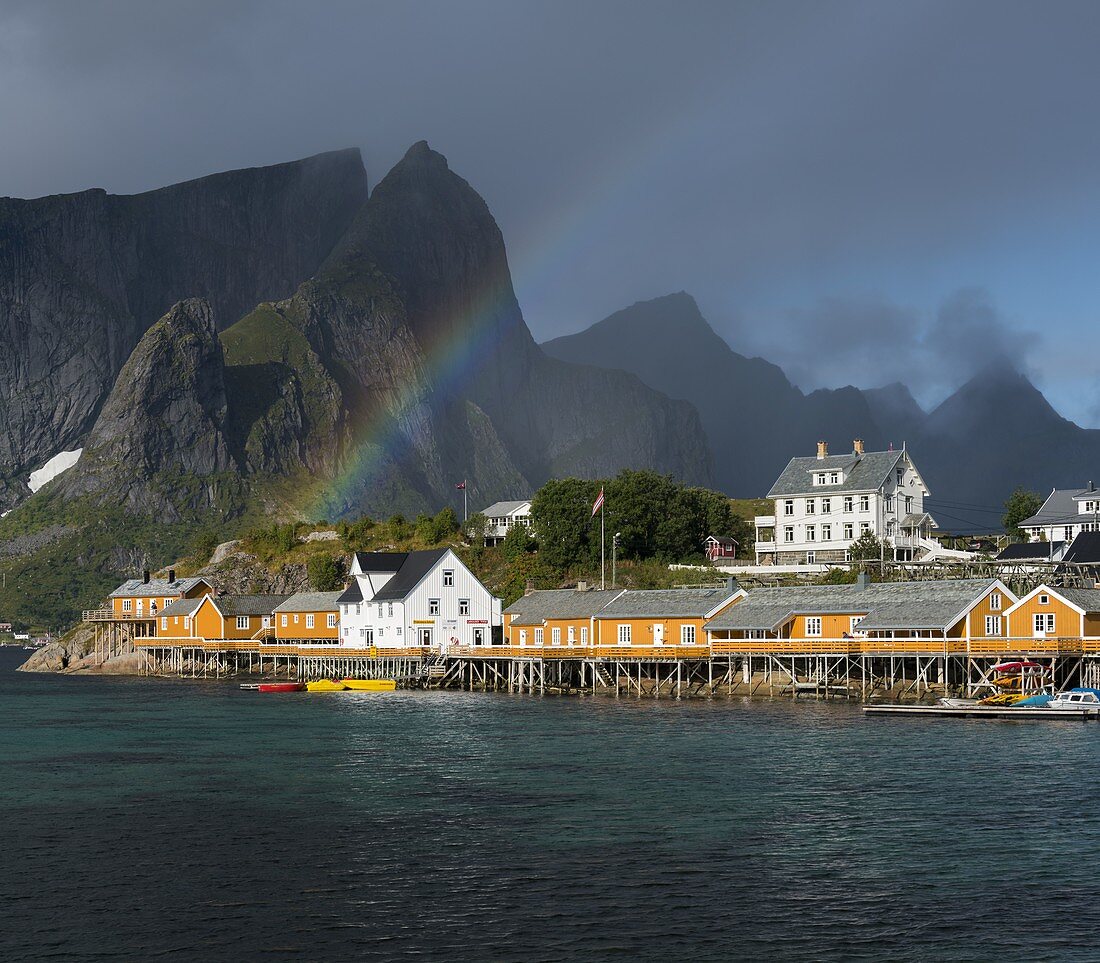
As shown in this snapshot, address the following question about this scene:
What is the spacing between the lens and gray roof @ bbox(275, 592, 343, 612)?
13738cm

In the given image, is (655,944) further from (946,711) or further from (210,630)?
(210,630)

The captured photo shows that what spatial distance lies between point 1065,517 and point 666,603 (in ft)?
213

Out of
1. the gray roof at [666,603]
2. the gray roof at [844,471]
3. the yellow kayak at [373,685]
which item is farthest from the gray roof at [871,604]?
the gray roof at [844,471]

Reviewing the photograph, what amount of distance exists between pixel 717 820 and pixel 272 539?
14240 centimetres

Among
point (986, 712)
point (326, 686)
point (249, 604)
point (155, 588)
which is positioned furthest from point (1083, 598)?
point (155, 588)

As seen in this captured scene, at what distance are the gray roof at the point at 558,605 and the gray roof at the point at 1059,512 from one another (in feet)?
203

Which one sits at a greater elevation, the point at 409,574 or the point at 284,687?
the point at 409,574

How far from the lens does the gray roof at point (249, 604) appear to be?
150625 millimetres

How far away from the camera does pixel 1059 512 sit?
495 ft

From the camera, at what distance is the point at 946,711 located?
78375 millimetres

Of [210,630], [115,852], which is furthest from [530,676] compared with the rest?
[115,852]

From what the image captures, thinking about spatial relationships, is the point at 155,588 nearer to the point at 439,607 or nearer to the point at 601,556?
the point at 439,607

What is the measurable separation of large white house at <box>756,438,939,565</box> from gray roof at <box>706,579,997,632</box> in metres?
33.4

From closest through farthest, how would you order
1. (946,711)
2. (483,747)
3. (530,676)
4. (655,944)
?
1. (655,944)
2. (483,747)
3. (946,711)
4. (530,676)
